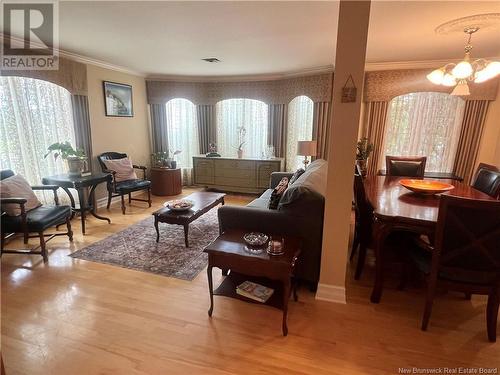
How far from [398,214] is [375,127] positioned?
303cm

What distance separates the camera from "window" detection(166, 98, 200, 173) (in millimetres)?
6047

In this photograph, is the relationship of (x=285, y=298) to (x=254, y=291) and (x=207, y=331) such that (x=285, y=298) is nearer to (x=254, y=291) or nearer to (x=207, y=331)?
(x=254, y=291)

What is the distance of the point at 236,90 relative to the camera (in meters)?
5.70

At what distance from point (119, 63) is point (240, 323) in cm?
460

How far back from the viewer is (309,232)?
226cm

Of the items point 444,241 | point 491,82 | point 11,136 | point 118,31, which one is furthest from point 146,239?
point 491,82

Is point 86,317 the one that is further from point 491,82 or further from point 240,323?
point 491,82

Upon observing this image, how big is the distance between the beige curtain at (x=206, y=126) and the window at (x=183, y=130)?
11 cm

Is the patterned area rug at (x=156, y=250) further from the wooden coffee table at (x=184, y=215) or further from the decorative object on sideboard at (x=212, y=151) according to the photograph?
the decorative object on sideboard at (x=212, y=151)

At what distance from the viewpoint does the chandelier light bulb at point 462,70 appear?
2486mm

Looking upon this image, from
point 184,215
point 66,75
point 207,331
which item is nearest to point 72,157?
point 66,75

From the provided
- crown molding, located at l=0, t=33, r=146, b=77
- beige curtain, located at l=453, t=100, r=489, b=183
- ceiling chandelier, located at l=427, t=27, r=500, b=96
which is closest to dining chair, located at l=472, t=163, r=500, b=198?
ceiling chandelier, located at l=427, t=27, r=500, b=96

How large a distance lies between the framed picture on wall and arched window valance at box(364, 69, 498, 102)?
14.4 feet

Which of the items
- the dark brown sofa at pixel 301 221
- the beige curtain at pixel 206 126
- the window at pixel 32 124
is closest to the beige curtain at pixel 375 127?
the dark brown sofa at pixel 301 221
